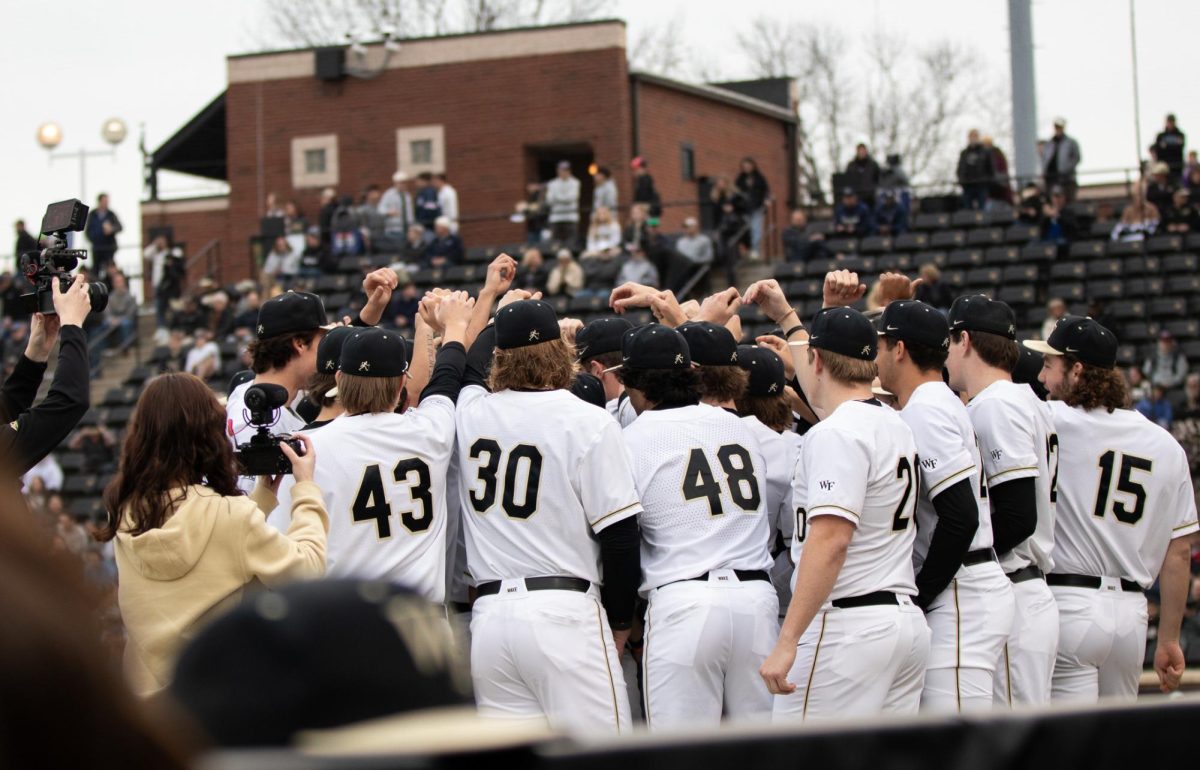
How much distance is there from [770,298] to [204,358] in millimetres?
15550

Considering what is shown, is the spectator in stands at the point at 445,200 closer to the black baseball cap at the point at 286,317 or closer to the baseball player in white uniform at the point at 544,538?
the black baseball cap at the point at 286,317

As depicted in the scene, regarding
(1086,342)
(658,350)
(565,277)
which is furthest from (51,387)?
(565,277)

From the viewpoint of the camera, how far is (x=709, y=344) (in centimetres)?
566

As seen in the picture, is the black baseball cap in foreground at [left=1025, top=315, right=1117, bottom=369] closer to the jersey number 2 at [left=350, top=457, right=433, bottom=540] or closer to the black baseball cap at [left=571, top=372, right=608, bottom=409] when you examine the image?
the black baseball cap at [left=571, top=372, right=608, bottom=409]

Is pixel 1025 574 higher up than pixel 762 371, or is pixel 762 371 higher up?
pixel 762 371

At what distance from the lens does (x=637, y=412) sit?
19.4 feet

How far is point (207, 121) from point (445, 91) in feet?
22.7

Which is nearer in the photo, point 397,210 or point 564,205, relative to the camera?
point 564,205

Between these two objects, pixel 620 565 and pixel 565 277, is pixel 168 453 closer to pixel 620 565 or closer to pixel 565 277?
pixel 620 565

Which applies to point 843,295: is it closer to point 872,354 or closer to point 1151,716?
point 872,354

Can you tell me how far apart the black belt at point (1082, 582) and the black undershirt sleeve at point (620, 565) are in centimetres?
200

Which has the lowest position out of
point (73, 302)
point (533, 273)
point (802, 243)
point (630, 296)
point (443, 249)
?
point (73, 302)

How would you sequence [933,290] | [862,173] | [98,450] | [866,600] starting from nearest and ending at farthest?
1. [866,600]
2. [933,290]
3. [98,450]
4. [862,173]

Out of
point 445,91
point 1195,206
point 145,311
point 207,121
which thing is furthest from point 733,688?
point 207,121
